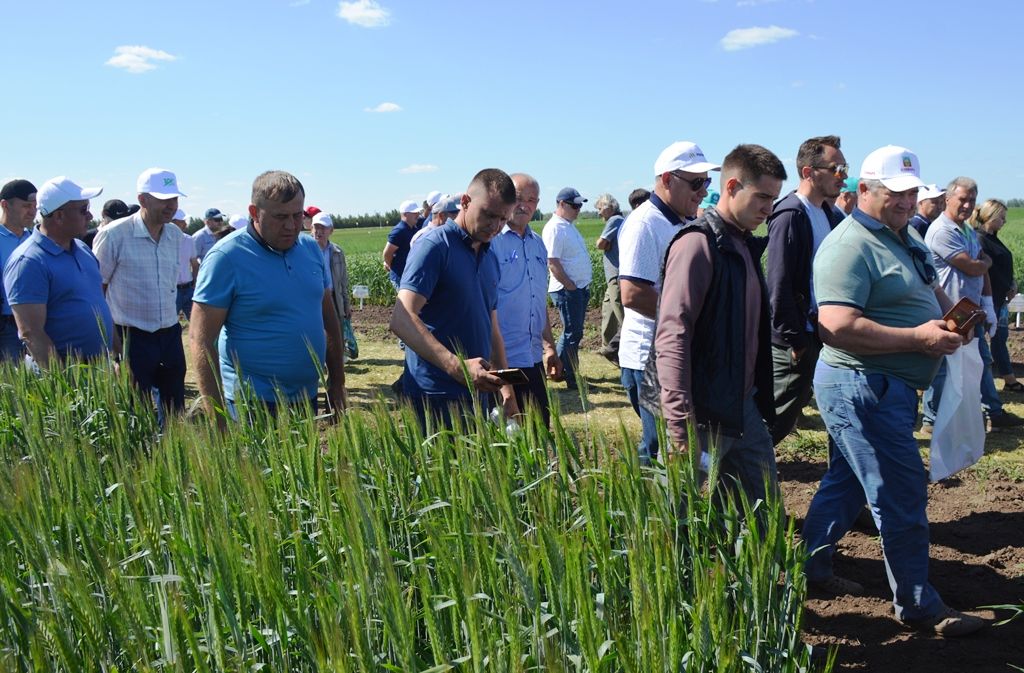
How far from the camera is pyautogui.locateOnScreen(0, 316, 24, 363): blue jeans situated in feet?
20.5

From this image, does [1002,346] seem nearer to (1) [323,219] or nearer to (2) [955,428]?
(2) [955,428]

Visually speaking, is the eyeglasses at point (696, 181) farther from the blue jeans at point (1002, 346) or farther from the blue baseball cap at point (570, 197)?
the blue jeans at point (1002, 346)

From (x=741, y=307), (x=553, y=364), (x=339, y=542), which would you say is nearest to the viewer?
(x=339, y=542)

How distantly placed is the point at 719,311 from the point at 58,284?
12.5ft

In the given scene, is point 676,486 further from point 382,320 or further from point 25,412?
point 382,320

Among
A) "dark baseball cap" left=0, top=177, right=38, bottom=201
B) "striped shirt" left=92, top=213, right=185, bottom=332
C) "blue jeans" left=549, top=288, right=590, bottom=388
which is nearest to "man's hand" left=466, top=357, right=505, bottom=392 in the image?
"striped shirt" left=92, top=213, right=185, bottom=332

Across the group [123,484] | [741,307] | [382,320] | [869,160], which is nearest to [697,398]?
[741,307]

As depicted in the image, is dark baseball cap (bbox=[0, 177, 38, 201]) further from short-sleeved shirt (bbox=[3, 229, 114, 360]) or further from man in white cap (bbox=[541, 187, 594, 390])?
man in white cap (bbox=[541, 187, 594, 390])

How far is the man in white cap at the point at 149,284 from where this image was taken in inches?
235

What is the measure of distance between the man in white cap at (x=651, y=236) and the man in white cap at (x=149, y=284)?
10.1ft

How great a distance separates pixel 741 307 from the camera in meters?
3.51

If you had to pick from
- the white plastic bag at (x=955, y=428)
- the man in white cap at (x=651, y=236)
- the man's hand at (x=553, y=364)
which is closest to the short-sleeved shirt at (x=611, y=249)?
the man's hand at (x=553, y=364)

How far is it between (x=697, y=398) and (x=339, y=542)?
1748 millimetres

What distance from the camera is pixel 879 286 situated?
376 centimetres
